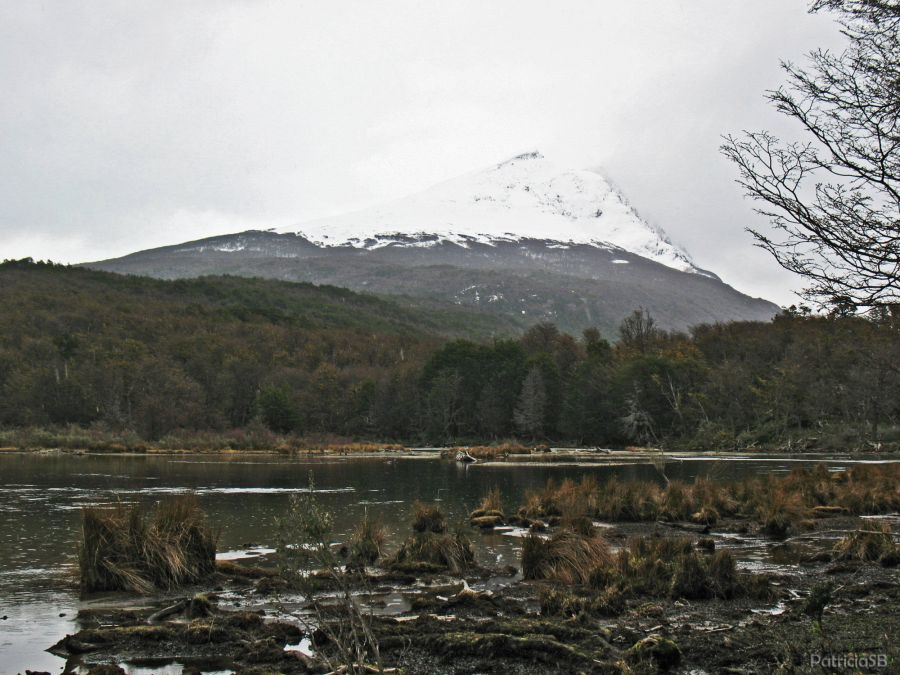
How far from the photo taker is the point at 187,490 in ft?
67.5

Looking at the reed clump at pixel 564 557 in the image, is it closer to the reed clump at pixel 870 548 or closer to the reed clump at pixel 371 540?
the reed clump at pixel 371 540

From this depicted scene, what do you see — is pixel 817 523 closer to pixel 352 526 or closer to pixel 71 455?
pixel 352 526

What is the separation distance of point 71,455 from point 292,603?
62965mm

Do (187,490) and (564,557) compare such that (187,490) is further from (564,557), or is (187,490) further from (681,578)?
(681,578)

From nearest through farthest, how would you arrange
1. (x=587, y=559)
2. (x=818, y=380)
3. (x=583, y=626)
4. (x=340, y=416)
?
(x=583, y=626), (x=587, y=559), (x=818, y=380), (x=340, y=416)

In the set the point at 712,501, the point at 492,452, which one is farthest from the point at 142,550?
the point at 492,452

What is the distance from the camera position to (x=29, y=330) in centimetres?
13675

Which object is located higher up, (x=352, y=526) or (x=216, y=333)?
(x=216, y=333)

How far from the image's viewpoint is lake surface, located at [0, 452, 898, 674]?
44.0ft

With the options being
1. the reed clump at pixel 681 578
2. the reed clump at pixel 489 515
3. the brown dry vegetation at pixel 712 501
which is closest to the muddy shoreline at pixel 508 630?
the reed clump at pixel 681 578

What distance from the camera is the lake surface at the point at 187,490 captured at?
44.0ft

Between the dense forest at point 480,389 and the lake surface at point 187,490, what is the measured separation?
84.8ft

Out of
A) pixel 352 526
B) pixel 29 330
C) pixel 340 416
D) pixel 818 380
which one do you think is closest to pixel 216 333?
pixel 29 330

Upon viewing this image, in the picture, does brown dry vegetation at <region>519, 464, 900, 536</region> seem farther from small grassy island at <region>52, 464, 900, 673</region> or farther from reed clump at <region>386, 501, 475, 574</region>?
reed clump at <region>386, 501, 475, 574</region>
